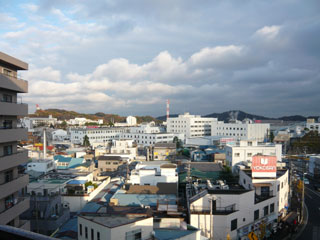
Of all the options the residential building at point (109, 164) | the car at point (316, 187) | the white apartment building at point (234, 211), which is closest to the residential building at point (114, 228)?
the white apartment building at point (234, 211)

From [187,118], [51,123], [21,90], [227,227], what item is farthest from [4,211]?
[51,123]

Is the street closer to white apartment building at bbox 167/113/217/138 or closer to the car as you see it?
the car

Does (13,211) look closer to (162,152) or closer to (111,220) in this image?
(111,220)

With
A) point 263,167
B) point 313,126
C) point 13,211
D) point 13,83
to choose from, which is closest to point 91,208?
point 13,211

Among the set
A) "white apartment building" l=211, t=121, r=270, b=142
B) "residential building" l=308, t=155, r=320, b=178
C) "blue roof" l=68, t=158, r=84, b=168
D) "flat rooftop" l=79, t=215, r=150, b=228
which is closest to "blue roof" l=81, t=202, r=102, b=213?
"flat rooftop" l=79, t=215, r=150, b=228

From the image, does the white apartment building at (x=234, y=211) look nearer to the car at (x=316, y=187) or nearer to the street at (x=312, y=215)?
the street at (x=312, y=215)

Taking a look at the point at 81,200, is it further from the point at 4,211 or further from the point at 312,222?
the point at 312,222
